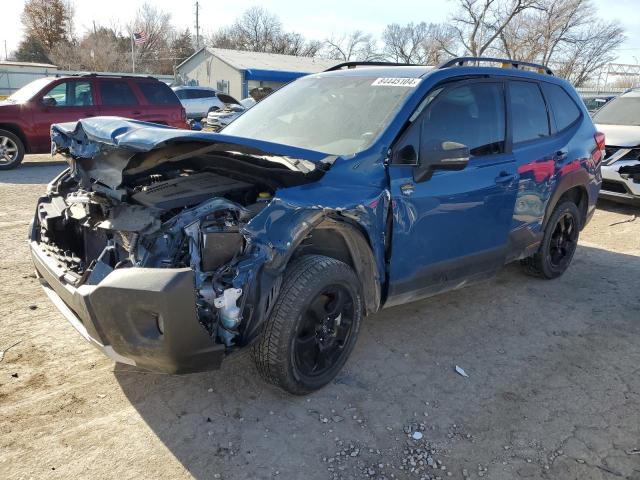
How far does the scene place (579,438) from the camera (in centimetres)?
277

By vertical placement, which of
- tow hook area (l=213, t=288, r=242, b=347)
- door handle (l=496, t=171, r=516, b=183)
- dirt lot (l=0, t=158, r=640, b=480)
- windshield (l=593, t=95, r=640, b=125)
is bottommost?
dirt lot (l=0, t=158, r=640, b=480)

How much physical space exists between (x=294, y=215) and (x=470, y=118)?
5.90 ft

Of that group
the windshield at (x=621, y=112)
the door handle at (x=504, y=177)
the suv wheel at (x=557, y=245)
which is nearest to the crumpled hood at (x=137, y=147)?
the door handle at (x=504, y=177)

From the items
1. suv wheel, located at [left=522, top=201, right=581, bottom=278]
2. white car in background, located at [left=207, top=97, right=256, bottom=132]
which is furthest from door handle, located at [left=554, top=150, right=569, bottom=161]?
A: white car in background, located at [left=207, top=97, right=256, bottom=132]

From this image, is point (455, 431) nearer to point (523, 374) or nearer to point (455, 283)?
point (523, 374)

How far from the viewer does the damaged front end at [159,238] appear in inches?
88.9

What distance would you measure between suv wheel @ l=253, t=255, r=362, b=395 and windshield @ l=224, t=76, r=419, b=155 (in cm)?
82

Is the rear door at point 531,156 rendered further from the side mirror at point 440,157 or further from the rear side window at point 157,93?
→ the rear side window at point 157,93

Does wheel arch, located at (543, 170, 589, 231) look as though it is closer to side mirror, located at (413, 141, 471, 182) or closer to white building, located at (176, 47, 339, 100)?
side mirror, located at (413, 141, 471, 182)

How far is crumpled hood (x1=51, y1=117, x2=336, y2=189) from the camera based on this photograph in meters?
2.63

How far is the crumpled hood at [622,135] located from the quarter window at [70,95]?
389 inches

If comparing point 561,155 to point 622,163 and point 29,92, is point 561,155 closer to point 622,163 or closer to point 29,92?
point 622,163

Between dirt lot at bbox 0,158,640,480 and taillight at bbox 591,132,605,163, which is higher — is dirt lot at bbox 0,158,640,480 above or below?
below

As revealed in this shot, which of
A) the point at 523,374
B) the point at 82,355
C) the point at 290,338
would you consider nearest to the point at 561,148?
the point at 523,374
